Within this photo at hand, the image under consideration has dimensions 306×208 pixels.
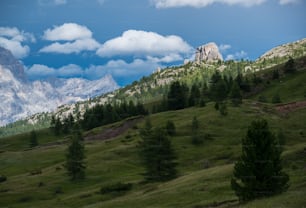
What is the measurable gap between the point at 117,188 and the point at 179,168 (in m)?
20.5

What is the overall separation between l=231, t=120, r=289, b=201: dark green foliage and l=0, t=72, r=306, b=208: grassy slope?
1.93 metres

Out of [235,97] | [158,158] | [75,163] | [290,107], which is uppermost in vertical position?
[235,97]

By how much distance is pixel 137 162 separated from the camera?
107125mm

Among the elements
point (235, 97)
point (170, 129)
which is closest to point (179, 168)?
point (170, 129)

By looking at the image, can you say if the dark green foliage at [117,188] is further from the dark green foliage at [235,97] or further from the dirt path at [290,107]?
the dark green foliage at [235,97]

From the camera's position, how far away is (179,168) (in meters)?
94.6

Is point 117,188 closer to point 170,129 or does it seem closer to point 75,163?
point 75,163

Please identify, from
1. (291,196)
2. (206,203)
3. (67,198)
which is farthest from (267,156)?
(67,198)

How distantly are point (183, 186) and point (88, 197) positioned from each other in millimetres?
18532

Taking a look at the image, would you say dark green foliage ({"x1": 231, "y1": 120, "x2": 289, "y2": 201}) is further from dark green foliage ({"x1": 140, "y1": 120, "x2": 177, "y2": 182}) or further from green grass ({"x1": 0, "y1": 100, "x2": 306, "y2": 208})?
dark green foliage ({"x1": 140, "y1": 120, "x2": 177, "y2": 182})

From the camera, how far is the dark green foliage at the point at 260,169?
47.0 m

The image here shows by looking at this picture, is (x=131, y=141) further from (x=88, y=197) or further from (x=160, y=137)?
(x=88, y=197)

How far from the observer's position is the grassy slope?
59.0m

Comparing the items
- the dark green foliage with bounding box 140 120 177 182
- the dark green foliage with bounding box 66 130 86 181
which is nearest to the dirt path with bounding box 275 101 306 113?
the dark green foliage with bounding box 140 120 177 182
